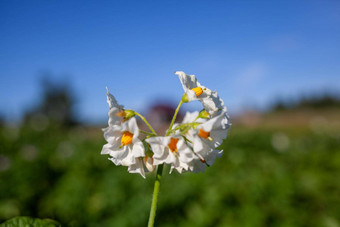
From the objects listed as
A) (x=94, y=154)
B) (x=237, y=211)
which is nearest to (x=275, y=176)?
(x=237, y=211)

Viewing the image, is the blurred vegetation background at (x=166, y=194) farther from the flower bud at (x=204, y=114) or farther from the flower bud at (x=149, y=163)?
the flower bud at (x=204, y=114)

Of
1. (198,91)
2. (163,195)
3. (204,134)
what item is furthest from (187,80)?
(163,195)

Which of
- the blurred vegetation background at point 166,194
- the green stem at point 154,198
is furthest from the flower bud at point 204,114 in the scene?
the blurred vegetation background at point 166,194

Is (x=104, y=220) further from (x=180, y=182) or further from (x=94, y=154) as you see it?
(x=94, y=154)

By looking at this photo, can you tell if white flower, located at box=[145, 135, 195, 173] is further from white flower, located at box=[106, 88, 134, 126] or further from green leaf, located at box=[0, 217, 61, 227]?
green leaf, located at box=[0, 217, 61, 227]

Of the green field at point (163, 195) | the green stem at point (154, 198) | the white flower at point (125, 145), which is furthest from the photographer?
the green field at point (163, 195)

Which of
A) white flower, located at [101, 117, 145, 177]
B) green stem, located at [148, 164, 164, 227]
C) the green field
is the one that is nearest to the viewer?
green stem, located at [148, 164, 164, 227]

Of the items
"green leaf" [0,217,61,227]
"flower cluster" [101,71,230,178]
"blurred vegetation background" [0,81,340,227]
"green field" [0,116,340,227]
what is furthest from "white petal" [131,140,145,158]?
"blurred vegetation background" [0,81,340,227]
